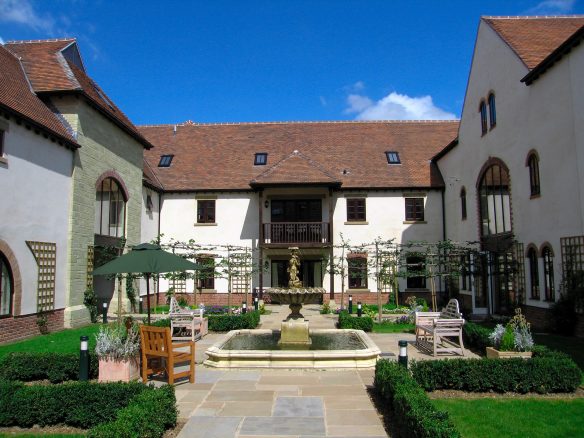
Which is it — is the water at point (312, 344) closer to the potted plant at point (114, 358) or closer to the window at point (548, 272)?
the potted plant at point (114, 358)

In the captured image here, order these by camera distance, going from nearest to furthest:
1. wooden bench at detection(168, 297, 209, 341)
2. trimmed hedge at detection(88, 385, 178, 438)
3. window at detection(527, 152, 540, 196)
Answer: trimmed hedge at detection(88, 385, 178, 438) < wooden bench at detection(168, 297, 209, 341) < window at detection(527, 152, 540, 196)

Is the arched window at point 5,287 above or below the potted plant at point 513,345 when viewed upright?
above

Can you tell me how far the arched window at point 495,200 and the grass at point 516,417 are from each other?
11.4m

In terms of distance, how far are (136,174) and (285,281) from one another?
30.6ft

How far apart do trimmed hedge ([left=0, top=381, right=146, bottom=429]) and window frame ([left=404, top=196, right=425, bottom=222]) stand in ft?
67.6

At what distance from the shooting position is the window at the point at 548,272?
1412 cm

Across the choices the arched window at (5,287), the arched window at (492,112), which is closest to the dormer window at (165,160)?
the arched window at (5,287)

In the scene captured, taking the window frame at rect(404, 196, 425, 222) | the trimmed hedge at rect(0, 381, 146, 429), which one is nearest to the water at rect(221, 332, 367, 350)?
the trimmed hedge at rect(0, 381, 146, 429)

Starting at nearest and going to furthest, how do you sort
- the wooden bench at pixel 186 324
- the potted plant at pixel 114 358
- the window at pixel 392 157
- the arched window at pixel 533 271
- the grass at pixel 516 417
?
1. the grass at pixel 516 417
2. the potted plant at pixel 114 358
3. the wooden bench at pixel 186 324
4. the arched window at pixel 533 271
5. the window at pixel 392 157

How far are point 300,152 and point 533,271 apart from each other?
576 inches

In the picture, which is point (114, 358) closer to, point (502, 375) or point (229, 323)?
point (502, 375)

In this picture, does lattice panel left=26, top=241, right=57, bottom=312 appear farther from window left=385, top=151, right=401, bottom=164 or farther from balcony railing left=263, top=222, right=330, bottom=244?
window left=385, top=151, right=401, bottom=164

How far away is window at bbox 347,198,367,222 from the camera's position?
25.0m

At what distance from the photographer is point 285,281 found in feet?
81.6
